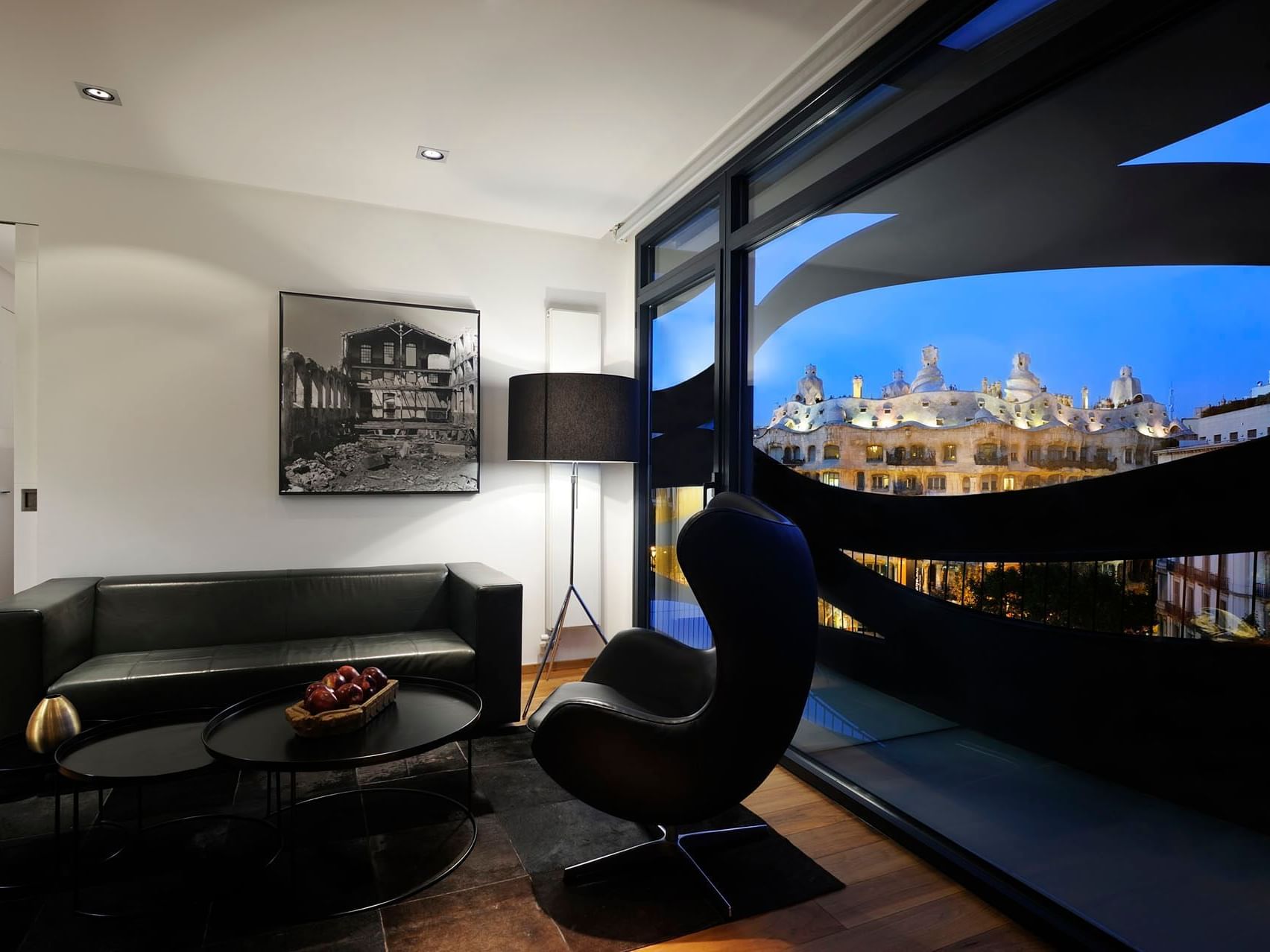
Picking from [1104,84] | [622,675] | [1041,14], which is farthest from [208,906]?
[1041,14]

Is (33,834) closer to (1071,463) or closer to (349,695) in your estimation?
(349,695)

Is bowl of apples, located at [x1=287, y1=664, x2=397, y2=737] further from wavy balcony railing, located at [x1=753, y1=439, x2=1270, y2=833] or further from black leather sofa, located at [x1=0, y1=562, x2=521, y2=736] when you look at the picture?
wavy balcony railing, located at [x1=753, y1=439, x2=1270, y2=833]

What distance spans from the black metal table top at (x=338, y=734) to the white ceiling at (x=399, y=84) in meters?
2.23

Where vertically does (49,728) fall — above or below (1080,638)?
below

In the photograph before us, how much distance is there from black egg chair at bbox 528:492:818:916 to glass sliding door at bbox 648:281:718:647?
1.56 metres

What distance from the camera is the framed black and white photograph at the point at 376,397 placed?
13.0 ft

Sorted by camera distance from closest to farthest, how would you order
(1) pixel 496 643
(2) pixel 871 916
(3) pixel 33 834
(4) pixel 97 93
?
(2) pixel 871 916
(3) pixel 33 834
(4) pixel 97 93
(1) pixel 496 643

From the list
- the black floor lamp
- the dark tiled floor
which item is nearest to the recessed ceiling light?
the black floor lamp

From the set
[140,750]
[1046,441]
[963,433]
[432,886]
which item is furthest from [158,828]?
[1046,441]

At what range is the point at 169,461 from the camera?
3.77 m

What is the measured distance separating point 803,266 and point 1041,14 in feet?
3.71

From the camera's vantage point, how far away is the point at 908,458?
2.45m

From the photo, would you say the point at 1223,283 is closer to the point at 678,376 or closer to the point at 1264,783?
the point at 1264,783

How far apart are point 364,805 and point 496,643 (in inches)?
35.0
